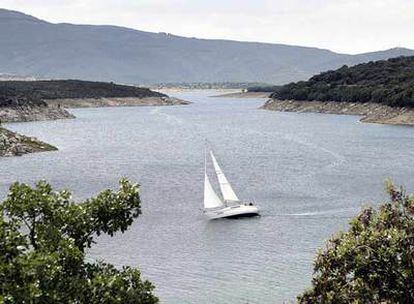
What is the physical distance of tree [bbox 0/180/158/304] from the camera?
1995cm

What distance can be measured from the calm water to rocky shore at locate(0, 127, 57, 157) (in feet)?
11.7

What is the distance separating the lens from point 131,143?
534 feet

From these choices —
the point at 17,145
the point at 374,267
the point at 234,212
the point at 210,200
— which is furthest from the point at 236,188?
the point at 374,267

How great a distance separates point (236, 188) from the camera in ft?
310

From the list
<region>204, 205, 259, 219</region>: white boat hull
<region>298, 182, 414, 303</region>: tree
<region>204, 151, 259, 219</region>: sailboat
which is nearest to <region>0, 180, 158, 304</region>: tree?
<region>298, 182, 414, 303</region>: tree

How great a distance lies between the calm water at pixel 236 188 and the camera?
5494cm

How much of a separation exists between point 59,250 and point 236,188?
241 feet

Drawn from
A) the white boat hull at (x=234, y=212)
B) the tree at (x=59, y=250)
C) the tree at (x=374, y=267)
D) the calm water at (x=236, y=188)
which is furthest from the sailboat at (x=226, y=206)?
the tree at (x=374, y=267)

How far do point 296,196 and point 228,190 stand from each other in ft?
31.7

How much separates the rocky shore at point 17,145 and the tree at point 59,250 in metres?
112

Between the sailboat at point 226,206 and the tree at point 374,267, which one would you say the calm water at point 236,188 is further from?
the tree at point 374,267

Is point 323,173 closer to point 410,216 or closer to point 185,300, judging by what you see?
point 185,300

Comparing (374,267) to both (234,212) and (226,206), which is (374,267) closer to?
(234,212)

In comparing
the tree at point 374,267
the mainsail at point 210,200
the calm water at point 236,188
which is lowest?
the calm water at point 236,188
